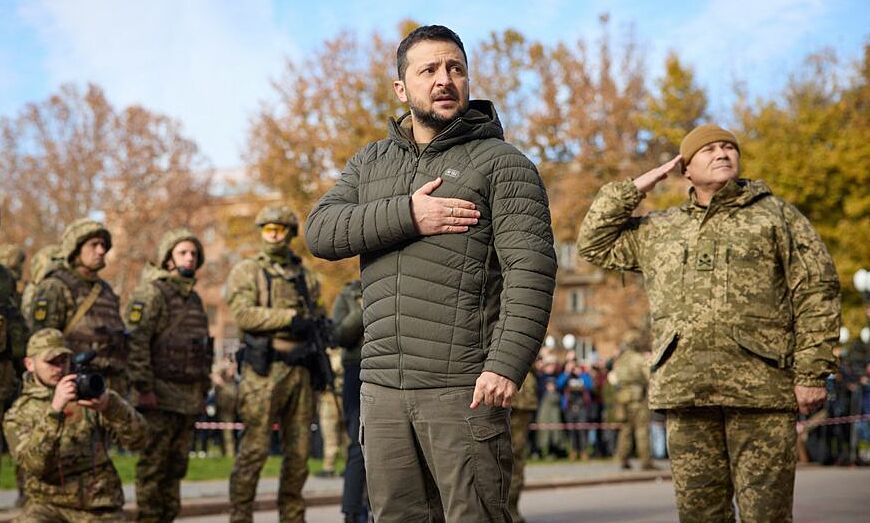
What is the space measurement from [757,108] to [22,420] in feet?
119

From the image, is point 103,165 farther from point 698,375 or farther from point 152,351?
point 698,375

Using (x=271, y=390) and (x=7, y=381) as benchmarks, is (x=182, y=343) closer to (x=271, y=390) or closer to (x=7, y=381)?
(x=271, y=390)

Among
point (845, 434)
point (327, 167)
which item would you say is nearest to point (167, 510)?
point (845, 434)

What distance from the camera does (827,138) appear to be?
127 ft

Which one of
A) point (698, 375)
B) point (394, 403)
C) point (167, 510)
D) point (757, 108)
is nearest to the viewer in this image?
point (394, 403)

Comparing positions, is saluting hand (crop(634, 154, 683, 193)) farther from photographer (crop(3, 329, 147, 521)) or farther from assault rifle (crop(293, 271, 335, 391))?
assault rifle (crop(293, 271, 335, 391))

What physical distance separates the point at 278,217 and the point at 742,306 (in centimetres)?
461

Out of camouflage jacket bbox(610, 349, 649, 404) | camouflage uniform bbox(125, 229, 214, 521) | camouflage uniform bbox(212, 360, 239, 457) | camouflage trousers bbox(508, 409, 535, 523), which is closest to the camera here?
camouflage uniform bbox(125, 229, 214, 521)

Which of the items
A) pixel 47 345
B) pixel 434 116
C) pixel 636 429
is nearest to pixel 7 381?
pixel 47 345

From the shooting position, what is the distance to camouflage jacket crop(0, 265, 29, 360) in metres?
9.86

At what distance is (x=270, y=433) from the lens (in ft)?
32.1

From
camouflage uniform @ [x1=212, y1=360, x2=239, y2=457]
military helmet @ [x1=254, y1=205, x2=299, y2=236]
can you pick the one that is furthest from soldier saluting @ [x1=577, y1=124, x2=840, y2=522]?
camouflage uniform @ [x1=212, y1=360, x2=239, y2=457]

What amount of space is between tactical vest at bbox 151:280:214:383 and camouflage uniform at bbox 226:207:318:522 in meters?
0.43

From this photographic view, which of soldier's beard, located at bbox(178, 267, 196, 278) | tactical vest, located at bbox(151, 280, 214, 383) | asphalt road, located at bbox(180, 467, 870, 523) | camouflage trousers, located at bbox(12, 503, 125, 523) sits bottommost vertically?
asphalt road, located at bbox(180, 467, 870, 523)
